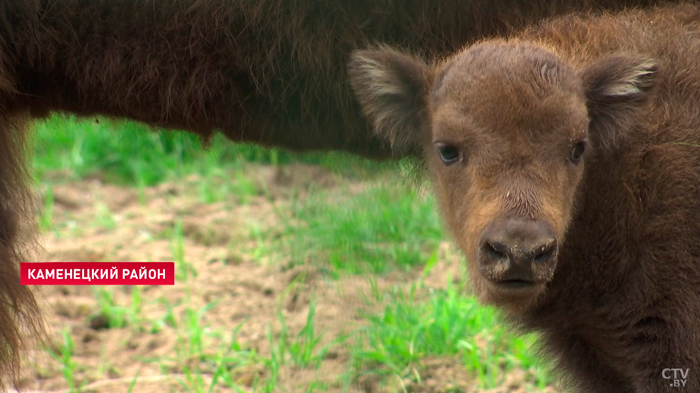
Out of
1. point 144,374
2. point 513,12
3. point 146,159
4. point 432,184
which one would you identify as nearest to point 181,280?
point 144,374

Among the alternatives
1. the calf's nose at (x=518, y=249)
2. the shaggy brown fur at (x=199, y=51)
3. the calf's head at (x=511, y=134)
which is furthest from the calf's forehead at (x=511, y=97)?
the shaggy brown fur at (x=199, y=51)

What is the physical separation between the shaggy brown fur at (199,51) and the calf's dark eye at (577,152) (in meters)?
0.75

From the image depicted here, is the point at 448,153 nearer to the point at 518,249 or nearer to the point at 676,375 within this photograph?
the point at 518,249

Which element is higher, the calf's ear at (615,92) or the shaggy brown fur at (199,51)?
the shaggy brown fur at (199,51)

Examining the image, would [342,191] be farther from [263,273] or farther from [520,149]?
[520,149]

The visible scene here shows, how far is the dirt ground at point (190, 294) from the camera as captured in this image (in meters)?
5.38

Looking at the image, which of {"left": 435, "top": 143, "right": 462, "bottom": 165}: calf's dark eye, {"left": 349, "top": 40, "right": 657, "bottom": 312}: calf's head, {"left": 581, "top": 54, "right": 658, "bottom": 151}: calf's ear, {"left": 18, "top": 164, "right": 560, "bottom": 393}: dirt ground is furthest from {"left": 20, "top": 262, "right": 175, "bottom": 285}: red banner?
{"left": 581, "top": 54, "right": 658, "bottom": 151}: calf's ear

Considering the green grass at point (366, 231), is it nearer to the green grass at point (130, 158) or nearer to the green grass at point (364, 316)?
the green grass at point (364, 316)

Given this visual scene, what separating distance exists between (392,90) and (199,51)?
824 mm

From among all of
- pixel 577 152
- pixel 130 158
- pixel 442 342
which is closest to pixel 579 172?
pixel 577 152

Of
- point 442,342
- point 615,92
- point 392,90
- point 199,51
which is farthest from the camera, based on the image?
point 442,342

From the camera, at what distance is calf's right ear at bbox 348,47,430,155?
398 cm

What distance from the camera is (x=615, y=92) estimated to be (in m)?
3.90

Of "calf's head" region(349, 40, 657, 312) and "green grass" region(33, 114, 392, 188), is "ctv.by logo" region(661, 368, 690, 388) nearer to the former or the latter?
"calf's head" region(349, 40, 657, 312)
